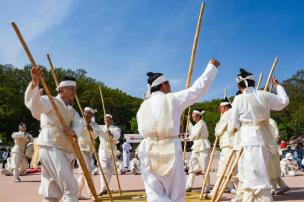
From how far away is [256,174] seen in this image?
637 cm

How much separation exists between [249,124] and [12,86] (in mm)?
43332

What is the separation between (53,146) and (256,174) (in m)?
3.01

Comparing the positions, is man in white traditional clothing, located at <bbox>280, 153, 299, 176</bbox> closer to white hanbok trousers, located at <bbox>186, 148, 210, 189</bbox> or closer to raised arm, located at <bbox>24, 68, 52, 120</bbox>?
white hanbok trousers, located at <bbox>186, 148, 210, 189</bbox>

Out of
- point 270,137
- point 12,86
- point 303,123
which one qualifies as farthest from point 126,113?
point 270,137

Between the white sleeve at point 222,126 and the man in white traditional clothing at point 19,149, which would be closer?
the white sleeve at point 222,126

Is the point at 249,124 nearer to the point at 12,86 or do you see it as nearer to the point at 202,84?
the point at 202,84

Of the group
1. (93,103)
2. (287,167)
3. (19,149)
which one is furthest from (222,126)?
(93,103)

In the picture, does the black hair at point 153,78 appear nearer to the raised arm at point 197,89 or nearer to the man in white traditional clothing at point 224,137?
the raised arm at point 197,89

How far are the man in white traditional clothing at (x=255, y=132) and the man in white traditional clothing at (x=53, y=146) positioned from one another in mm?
2590

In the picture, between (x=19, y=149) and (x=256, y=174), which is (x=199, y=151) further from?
(x=19, y=149)

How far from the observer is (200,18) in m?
6.02

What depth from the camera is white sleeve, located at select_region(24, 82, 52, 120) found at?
17.9 feet

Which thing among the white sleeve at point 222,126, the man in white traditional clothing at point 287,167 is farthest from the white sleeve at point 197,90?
the man in white traditional clothing at point 287,167

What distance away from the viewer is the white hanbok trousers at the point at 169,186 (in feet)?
15.4
